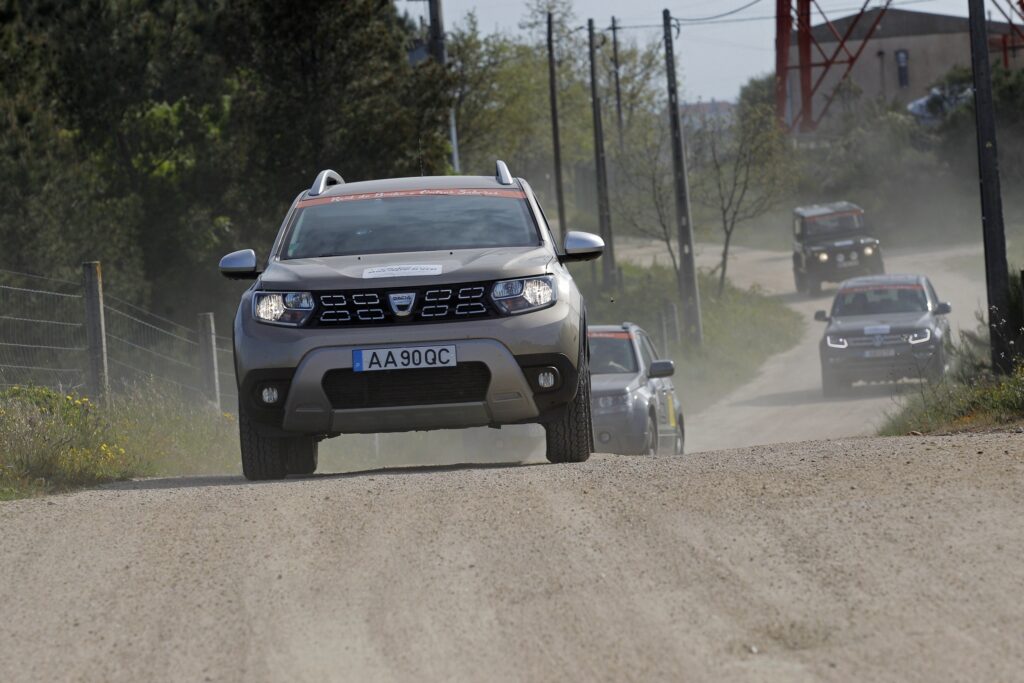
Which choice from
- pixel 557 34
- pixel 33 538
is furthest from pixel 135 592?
pixel 557 34

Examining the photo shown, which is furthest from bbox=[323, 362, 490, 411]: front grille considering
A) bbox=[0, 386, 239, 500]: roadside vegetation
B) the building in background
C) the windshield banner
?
the building in background

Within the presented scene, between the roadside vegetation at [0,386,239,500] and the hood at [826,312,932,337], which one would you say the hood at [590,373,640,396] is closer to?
the roadside vegetation at [0,386,239,500]

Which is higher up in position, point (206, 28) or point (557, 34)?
point (557, 34)

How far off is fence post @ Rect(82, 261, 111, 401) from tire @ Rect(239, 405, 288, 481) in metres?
4.79

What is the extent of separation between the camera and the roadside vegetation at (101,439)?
984 centimetres

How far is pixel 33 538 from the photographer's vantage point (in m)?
7.31

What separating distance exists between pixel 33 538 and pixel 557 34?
269 feet

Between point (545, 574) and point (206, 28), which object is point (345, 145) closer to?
point (206, 28)

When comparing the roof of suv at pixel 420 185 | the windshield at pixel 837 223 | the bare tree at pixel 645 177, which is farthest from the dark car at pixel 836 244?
the roof of suv at pixel 420 185

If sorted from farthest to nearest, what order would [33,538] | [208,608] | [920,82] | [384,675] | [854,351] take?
[920,82] → [854,351] → [33,538] → [208,608] → [384,675]

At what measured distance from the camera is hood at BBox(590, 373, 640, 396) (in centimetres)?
1522

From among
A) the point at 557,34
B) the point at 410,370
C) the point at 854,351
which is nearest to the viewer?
the point at 410,370

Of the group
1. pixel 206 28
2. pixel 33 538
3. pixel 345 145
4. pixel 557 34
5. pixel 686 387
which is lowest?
pixel 686 387

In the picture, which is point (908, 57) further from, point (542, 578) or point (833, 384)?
point (542, 578)
